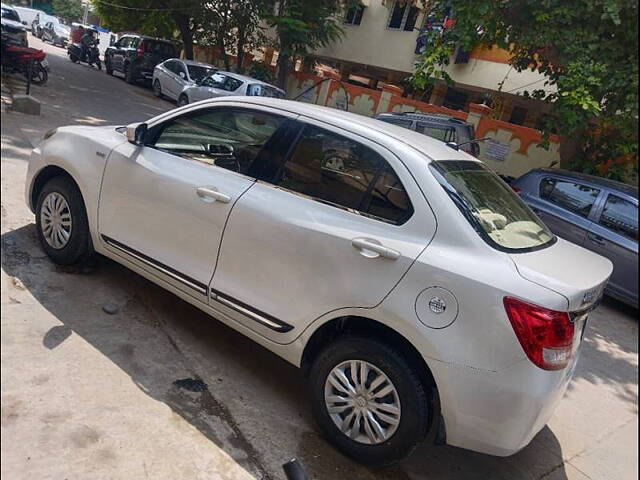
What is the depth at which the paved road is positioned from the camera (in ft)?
7.16

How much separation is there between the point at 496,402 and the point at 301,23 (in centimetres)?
1578

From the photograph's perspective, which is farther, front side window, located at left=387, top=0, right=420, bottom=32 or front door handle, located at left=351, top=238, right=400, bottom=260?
front side window, located at left=387, top=0, right=420, bottom=32

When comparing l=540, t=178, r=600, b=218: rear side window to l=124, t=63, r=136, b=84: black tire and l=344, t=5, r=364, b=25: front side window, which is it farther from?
l=344, t=5, r=364, b=25: front side window

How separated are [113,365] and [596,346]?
396 centimetres

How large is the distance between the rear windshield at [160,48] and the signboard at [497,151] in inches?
511

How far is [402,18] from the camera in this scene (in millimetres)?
19578

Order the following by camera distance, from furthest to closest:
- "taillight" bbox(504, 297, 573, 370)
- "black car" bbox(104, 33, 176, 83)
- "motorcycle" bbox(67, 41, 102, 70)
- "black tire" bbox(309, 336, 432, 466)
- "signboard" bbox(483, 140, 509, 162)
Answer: "motorcycle" bbox(67, 41, 102, 70) < "black car" bbox(104, 33, 176, 83) < "signboard" bbox(483, 140, 509, 162) < "black tire" bbox(309, 336, 432, 466) < "taillight" bbox(504, 297, 573, 370)

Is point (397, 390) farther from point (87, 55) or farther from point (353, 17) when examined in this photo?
point (87, 55)

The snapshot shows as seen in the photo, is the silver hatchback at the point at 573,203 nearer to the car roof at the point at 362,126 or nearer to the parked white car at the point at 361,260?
the car roof at the point at 362,126

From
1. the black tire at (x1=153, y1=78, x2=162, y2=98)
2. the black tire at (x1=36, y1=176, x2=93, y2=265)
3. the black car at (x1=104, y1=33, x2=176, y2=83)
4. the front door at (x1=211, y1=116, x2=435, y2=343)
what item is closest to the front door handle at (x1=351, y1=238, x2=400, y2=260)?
the front door at (x1=211, y1=116, x2=435, y2=343)

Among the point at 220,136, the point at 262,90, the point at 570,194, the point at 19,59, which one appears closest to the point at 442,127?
the point at 570,194

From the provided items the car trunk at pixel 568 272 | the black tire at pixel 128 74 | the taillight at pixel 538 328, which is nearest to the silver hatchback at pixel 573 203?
the car trunk at pixel 568 272

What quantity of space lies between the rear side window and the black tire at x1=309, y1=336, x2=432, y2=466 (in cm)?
472

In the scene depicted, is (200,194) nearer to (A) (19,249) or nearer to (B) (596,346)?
(A) (19,249)
